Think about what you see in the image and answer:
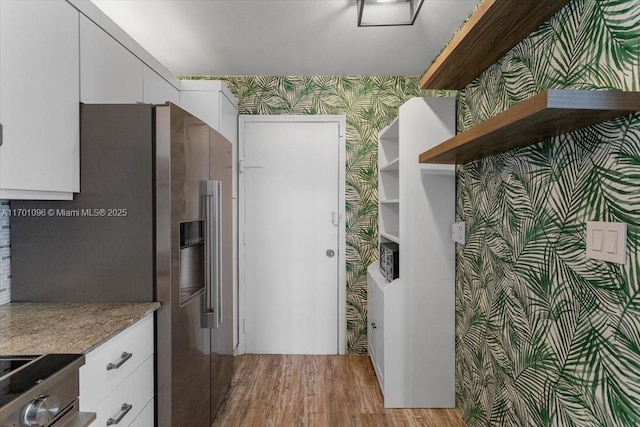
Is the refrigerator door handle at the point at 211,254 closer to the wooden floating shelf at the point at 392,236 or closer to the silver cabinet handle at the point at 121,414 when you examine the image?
the silver cabinet handle at the point at 121,414

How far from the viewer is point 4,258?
5.57 ft

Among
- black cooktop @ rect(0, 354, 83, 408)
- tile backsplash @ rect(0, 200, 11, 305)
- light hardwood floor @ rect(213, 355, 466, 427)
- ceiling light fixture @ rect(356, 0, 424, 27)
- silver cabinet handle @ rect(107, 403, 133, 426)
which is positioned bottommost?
light hardwood floor @ rect(213, 355, 466, 427)

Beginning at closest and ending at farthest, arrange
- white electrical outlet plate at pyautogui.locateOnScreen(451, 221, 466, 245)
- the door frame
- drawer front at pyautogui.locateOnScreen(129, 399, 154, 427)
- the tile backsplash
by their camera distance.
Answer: drawer front at pyautogui.locateOnScreen(129, 399, 154, 427) → the tile backsplash → white electrical outlet plate at pyautogui.locateOnScreen(451, 221, 466, 245) → the door frame

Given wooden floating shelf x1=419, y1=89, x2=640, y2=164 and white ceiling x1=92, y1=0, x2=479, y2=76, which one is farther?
white ceiling x1=92, y1=0, x2=479, y2=76

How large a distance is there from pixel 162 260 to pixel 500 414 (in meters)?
1.77

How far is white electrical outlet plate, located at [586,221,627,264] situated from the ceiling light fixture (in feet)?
4.77

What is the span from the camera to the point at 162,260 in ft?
5.56

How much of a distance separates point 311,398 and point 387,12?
100 inches

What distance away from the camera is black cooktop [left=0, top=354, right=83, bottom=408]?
37.1 inches

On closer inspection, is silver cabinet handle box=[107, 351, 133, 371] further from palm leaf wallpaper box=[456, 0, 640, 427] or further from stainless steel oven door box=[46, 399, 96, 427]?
palm leaf wallpaper box=[456, 0, 640, 427]

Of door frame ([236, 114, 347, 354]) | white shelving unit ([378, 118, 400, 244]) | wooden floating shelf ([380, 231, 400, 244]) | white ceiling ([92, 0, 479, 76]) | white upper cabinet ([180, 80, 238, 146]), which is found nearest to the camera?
white ceiling ([92, 0, 479, 76])

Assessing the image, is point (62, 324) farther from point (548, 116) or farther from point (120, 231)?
point (548, 116)

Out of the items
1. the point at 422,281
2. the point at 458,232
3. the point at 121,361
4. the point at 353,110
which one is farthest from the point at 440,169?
the point at 121,361

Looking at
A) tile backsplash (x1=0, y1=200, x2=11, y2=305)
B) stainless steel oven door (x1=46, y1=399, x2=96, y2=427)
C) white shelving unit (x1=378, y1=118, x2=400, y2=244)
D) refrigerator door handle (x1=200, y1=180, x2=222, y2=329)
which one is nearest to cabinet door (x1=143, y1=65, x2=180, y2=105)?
refrigerator door handle (x1=200, y1=180, x2=222, y2=329)
